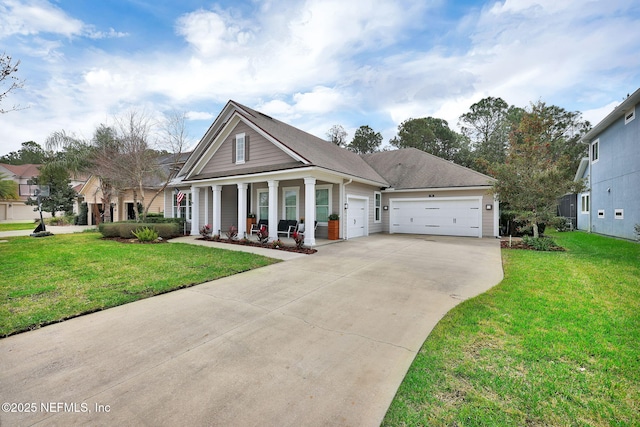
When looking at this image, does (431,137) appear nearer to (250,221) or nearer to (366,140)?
(366,140)

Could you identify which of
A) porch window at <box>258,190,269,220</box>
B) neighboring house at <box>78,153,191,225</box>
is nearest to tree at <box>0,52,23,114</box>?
porch window at <box>258,190,269,220</box>

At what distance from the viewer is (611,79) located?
12305 mm

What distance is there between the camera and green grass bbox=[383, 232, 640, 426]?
6.89ft

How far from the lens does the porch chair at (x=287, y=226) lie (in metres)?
13.1

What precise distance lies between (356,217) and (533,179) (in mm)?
7153

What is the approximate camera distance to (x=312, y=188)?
34.1ft

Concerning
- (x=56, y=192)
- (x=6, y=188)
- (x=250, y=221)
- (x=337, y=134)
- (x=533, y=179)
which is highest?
(x=337, y=134)

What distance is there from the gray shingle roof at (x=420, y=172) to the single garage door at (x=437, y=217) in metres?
0.89

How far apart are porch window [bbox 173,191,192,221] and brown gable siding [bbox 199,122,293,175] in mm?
2885

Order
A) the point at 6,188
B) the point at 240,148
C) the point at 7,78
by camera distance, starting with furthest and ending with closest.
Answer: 1. the point at 6,188
2. the point at 240,148
3. the point at 7,78

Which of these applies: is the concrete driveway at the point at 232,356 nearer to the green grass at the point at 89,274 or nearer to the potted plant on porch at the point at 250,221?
the green grass at the point at 89,274

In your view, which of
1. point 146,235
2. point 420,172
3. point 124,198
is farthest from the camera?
point 124,198

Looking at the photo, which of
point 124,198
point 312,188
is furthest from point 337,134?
point 312,188

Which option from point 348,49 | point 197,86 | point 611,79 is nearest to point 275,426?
point 348,49
